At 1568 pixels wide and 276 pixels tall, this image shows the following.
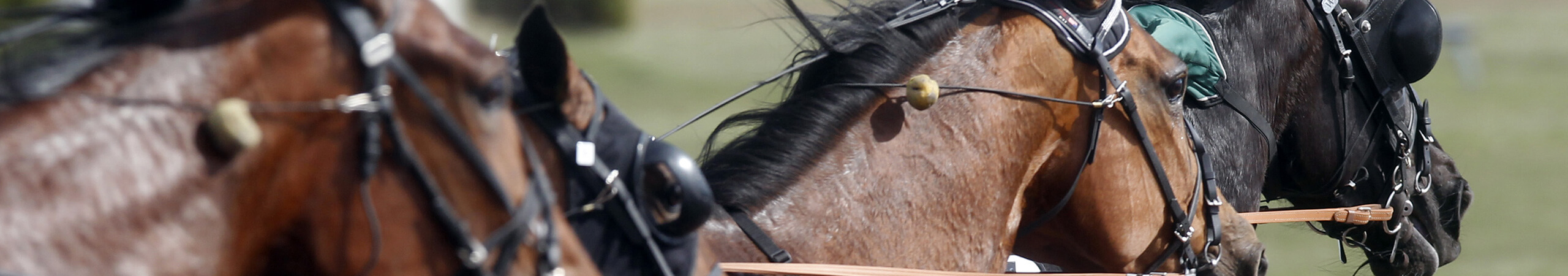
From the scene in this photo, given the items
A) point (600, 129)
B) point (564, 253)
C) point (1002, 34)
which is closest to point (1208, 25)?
point (1002, 34)

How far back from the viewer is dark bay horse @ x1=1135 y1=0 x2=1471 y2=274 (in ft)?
13.3

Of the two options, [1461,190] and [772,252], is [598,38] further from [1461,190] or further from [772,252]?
[772,252]

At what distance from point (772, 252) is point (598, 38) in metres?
20.7

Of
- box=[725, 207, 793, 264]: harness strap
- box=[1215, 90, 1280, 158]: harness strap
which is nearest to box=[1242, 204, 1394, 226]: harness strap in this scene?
box=[1215, 90, 1280, 158]: harness strap

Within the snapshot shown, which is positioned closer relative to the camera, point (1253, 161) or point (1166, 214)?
point (1166, 214)

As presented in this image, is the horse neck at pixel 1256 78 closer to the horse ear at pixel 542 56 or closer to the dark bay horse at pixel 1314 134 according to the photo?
the dark bay horse at pixel 1314 134

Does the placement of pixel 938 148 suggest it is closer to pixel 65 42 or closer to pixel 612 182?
pixel 612 182

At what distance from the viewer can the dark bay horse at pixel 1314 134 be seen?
13.3 ft

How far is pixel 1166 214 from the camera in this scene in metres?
3.21

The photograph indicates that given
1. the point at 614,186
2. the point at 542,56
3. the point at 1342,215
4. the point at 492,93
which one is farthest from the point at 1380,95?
the point at 492,93

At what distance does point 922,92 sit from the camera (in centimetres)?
279

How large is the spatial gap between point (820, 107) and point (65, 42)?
66.2 inches

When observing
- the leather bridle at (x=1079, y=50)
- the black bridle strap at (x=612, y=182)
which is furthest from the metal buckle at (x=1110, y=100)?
the black bridle strap at (x=612, y=182)

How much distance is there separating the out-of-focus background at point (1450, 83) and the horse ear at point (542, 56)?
4.23ft
